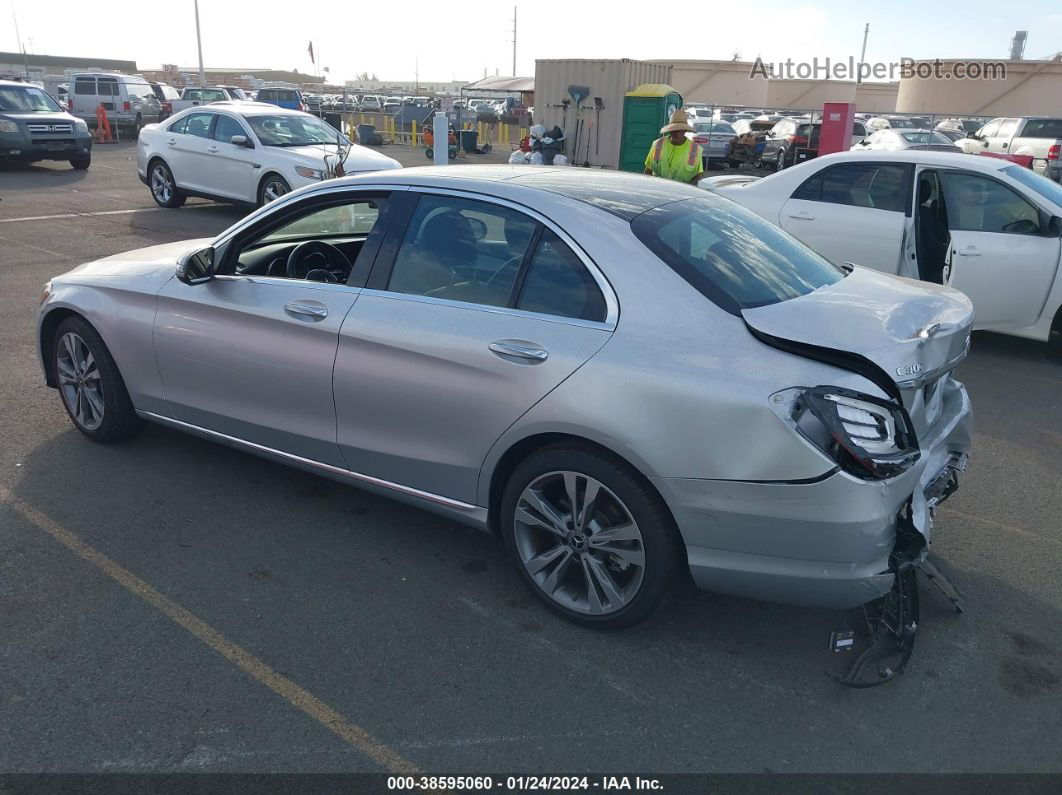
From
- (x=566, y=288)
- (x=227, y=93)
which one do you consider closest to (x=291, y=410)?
(x=566, y=288)

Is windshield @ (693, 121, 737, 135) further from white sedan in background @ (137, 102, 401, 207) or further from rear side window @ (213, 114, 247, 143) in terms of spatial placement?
rear side window @ (213, 114, 247, 143)

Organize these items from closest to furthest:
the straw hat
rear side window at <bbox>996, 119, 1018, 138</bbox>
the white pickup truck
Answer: the straw hat, rear side window at <bbox>996, 119, 1018, 138</bbox>, the white pickup truck

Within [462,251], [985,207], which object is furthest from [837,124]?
[462,251]

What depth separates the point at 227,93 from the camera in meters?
33.7

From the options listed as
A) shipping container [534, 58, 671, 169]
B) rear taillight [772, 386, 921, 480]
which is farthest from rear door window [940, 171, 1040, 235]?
shipping container [534, 58, 671, 169]

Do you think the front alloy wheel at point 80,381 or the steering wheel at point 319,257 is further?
the front alloy wheel at point 80,381

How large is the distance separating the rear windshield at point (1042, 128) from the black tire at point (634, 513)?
75.2 feet

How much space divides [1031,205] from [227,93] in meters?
32.7

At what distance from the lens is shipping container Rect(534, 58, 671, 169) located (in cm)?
2089

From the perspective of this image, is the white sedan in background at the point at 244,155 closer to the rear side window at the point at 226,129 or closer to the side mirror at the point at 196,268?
the rear side window at the point at 226,129

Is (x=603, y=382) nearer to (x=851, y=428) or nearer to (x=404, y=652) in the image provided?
(x=851, y=428)

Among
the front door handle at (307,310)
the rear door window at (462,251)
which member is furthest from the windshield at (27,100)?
the rear door window at (462,251)

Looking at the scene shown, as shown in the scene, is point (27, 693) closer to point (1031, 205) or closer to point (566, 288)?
point (566, 288)

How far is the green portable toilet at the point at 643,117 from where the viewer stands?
1998 cm
